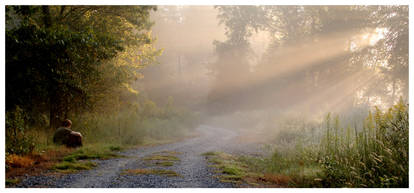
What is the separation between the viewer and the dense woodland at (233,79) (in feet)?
20.8

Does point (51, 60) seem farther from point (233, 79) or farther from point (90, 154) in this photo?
point (233, 79)

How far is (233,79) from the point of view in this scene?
71.3 ft

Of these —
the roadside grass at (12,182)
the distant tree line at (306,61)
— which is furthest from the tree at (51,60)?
the distant tree line at (306,61)

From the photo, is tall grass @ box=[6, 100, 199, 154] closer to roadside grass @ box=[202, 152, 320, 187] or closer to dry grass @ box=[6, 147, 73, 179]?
dry grass @ box=[6, 147, 73, 179]

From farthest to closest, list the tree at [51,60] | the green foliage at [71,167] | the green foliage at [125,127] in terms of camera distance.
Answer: the green foliage at [125,127] → the tree at [51,60] → the green foliage at [71,167]

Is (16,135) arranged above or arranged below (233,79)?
below

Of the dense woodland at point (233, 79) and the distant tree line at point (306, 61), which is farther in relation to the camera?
the distant tree line at point (306, 61)

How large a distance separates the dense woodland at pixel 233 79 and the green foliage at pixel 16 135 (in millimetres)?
37

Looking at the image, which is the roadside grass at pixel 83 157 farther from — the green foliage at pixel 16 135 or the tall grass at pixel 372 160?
the tall grass at pixel 372 160

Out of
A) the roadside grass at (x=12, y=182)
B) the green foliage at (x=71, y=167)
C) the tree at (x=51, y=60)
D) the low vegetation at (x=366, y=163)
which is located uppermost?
the tree at (x=51, y=60)

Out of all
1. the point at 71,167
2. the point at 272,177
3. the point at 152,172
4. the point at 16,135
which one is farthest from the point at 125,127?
the point at 272,177

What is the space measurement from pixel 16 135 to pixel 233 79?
16.0 m

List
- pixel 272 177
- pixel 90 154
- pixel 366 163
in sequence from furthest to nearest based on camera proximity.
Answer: pixel 90 154 < pixel 272 177 < pixel 366 163

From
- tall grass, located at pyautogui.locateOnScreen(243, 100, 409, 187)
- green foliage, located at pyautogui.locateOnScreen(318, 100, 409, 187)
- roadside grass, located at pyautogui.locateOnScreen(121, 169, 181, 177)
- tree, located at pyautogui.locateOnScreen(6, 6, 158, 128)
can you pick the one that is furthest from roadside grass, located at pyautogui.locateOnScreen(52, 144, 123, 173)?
green foliage, located at pyautogui.locateOnScreen(318, 100, 409, 187)
